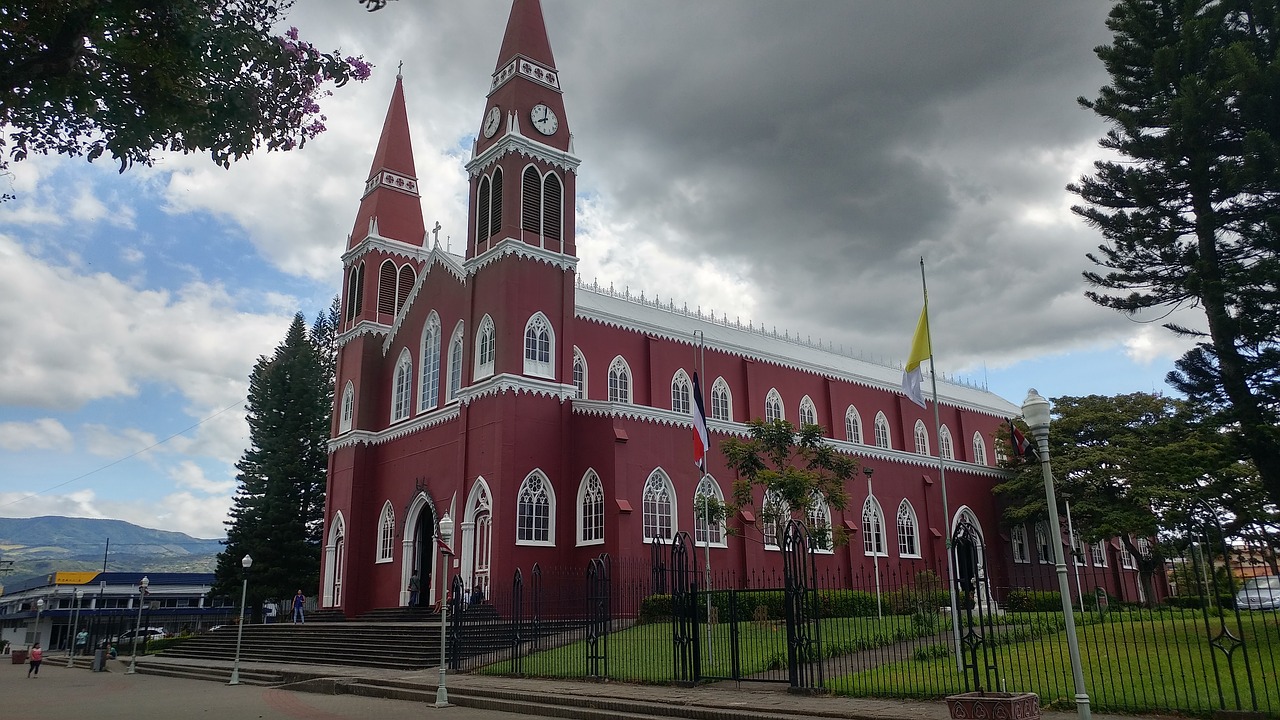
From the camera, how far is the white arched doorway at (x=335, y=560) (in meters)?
33.3

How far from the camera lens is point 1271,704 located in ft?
35.5

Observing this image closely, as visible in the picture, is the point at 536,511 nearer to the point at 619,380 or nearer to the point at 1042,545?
the point at 619,380

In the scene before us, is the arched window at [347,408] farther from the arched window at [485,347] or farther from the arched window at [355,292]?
the arched window at [485,347]

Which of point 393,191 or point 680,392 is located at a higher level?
point 393,191

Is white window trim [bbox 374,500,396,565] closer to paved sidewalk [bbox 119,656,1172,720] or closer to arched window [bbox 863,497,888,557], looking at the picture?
paved sidewalk [bbox 119,656,1172,720]

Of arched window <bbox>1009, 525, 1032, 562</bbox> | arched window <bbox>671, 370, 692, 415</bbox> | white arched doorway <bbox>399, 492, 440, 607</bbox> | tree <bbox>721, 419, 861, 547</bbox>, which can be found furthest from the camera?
A: arched window <bbox>1009, 525, 1032, 562</bbox>

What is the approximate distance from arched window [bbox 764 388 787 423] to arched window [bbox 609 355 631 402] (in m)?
7.29

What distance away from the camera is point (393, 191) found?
37.8 m

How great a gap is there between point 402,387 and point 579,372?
7.48 meters

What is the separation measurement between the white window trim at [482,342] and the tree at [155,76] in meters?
18.5

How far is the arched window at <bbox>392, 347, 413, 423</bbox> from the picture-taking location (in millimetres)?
34094

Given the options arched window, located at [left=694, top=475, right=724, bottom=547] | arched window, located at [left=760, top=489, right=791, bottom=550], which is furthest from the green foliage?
arched window, located at [left=694, top=475, right=724, bottom=547]

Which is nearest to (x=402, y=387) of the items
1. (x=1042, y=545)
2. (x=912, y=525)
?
(x=912, y=525)

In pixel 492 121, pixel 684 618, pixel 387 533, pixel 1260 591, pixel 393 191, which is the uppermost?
pixel 393 191
